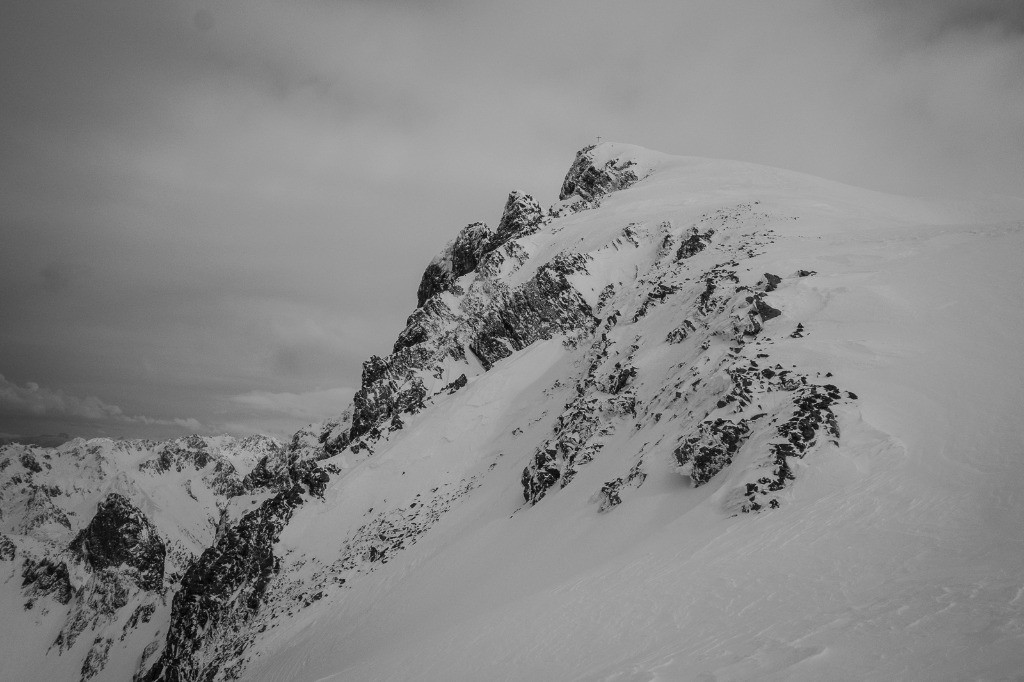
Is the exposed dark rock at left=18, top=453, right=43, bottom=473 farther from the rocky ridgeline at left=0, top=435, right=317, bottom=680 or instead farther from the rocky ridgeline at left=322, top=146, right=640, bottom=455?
the rocky ridgeline at left=322, top=146, right=640, bottom=455

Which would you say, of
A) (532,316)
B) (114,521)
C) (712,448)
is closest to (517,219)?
(532,316)

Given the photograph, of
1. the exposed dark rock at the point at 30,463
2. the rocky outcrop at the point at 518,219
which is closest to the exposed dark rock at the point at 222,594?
the rocky outcrop at the point at 518,219

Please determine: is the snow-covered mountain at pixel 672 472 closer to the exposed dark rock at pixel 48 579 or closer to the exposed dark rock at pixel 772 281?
the exposed dark rock at pixel 772 281

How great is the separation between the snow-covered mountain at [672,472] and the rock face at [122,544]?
99.8 ft

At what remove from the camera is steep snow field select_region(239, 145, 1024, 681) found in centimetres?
664

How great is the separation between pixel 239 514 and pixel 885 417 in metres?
37.9

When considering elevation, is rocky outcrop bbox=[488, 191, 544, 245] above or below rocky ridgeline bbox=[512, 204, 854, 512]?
above

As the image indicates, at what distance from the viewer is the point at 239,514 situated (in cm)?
3381

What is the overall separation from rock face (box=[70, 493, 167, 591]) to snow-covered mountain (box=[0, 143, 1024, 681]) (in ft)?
99.8

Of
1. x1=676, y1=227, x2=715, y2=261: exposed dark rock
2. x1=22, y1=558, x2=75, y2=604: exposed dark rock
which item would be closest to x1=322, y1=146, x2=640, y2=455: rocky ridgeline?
x1=676, y1=227, x2=715, y2=261: exposed dark rock

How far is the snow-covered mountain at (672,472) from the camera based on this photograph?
25.4 feet

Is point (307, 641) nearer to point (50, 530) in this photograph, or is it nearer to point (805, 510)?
point (805, 510)

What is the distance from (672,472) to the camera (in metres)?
Answer: 14.7

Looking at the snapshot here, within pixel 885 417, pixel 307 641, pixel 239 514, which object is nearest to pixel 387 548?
pixel 307 641
